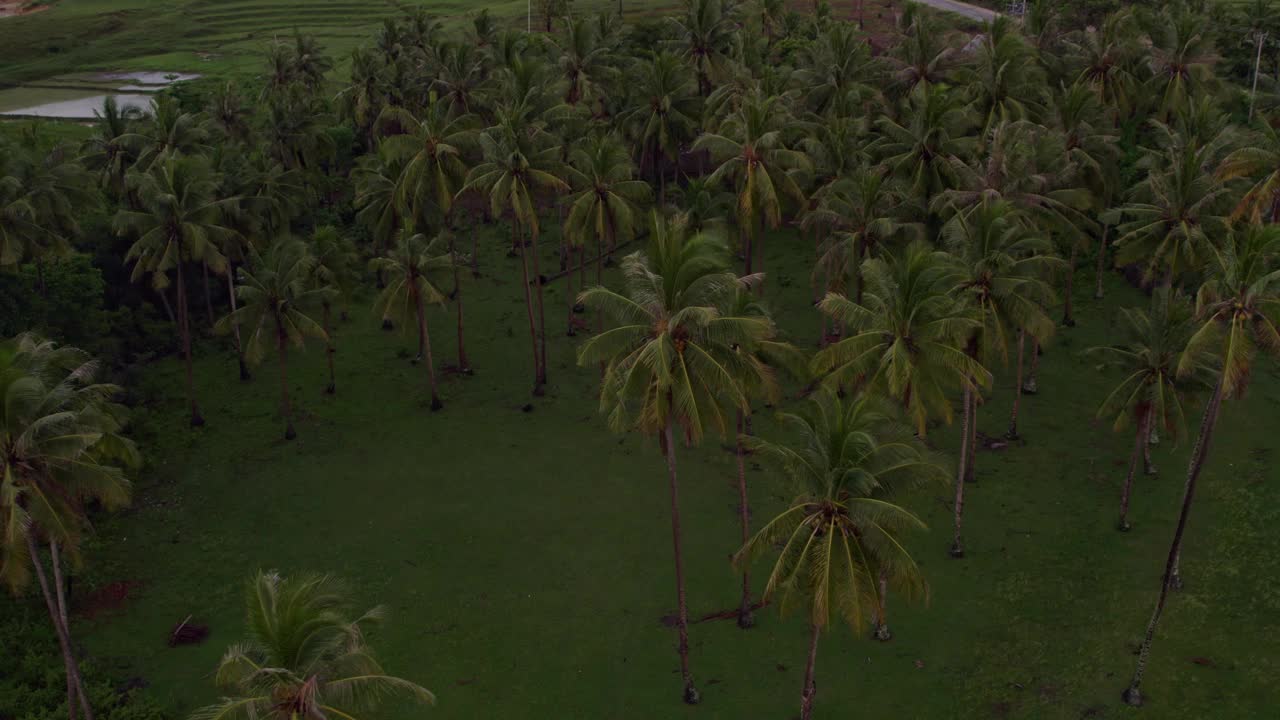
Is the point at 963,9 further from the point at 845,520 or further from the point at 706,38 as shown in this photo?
the point at 845,520

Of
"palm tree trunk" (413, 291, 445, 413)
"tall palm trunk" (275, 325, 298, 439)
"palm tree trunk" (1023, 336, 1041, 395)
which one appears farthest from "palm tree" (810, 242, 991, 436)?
"tall palm trunk" (275, 325, 298, 439)

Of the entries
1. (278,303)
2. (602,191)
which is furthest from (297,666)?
(602,191)

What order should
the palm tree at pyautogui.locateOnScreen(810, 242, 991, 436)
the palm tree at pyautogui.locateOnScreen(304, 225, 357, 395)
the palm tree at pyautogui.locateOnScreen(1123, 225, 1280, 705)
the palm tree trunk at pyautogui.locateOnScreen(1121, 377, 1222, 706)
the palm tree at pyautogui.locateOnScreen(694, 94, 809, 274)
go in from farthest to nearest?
the palm tree at pyautogui.locateOnScreen(304, 225, 357, 395) → the palm tree at pyautogui.locateOnScreen(694, 94, 809, 274) → the palm tree at pyautogui.locateOnScreen(810, 242, 991, 436) → the palm tree trunk at pyautogui.locateOnScreen(1121, 377, 1222, 706) → the palm tree at pyautogui.locateOnScreen(1123, 225, 1280, 705)

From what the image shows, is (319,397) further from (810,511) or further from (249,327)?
(810,511)

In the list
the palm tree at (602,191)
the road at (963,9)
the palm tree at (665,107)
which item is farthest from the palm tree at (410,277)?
the road at (963,9)

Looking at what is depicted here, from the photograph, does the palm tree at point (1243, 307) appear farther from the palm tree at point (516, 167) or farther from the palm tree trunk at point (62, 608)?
the palm tree trunk at point (62, 608)

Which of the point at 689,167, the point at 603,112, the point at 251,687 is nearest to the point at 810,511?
the point at 251,687

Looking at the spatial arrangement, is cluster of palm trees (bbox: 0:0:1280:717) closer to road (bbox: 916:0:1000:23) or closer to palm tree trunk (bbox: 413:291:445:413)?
palm tree trunk (bbox: 413:291:445:413)
